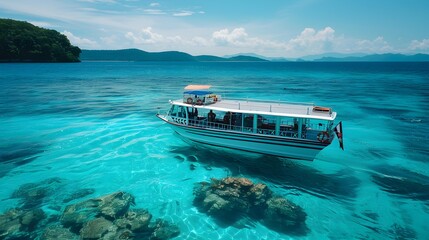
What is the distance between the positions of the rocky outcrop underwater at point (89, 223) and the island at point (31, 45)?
166 meters

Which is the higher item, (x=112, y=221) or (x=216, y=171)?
(x=216, y=171)

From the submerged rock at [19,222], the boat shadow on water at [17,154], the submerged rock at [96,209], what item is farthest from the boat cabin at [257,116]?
the submerged rock at [19,222]

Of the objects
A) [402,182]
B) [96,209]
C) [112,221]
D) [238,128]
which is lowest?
[112,221]

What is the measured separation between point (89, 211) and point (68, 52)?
19794 cm

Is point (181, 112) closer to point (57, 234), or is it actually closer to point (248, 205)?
point (248, 205)

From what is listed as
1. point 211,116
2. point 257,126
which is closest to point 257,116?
point 257,126

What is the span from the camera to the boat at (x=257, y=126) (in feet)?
60.1

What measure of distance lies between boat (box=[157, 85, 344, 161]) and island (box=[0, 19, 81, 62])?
6384 inches

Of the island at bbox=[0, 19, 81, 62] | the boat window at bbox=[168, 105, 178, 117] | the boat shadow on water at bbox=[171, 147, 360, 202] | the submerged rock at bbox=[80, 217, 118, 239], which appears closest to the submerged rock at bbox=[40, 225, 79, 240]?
the submerged rock at bbox=[80, 217, 118, 239]

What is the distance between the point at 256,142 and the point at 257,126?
167 cm

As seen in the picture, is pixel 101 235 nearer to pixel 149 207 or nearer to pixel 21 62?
pixel 149 207

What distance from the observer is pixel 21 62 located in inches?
6112

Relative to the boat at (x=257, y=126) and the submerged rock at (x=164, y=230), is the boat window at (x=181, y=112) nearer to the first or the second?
the boat at (x=257, y=126)

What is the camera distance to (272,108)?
20.4m
